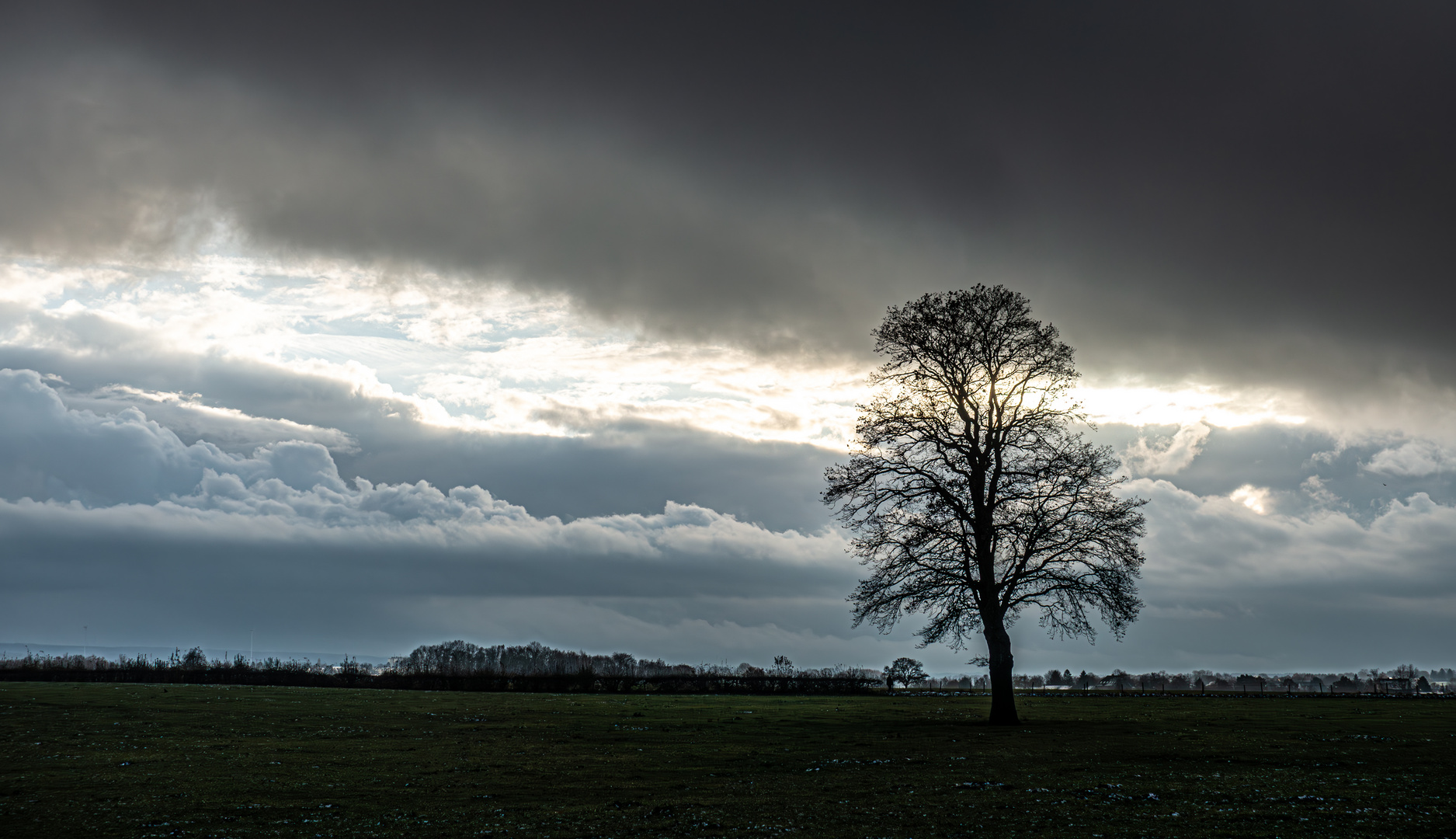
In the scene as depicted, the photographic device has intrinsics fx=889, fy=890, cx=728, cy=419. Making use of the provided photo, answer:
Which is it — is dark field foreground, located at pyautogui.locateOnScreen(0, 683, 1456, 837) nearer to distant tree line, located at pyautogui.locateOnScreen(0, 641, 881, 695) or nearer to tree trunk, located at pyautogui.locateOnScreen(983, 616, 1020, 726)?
tree trunk, located at pyautogui.locateOnScreen(983, 616, 1020, 726)

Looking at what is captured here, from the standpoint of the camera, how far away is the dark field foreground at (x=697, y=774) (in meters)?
17.2

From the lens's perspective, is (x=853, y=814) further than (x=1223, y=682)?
No

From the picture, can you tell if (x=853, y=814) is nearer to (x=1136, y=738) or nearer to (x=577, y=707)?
(x=1136, y=738)

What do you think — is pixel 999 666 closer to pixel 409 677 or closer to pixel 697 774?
pixel 697 774

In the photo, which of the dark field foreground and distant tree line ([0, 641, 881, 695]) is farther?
distant tree line ([0, 641, 881, 695])

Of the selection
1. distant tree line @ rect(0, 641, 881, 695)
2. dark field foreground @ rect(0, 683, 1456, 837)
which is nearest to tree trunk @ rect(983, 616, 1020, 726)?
dark field foreground @ rect(0, 683, 1456, 837)

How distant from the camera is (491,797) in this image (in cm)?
2050

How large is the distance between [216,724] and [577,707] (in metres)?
19.7

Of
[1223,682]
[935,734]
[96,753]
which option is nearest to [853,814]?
[935,734]

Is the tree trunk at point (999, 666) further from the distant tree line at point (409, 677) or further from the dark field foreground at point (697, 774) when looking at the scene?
the distant tree line at point (409, 677)

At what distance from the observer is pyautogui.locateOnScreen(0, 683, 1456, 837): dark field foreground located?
676 inches

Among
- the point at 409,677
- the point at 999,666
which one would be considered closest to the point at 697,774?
the point at 999,666

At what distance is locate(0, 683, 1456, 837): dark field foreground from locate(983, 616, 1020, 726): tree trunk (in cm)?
169

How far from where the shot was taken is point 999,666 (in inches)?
1607
